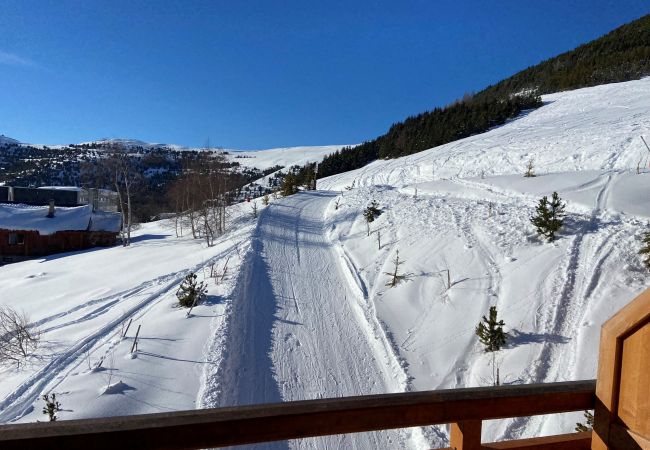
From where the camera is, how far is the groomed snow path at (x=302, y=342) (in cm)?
635

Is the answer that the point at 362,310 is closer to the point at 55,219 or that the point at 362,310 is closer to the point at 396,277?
the point at 396,277

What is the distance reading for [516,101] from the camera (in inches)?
1917

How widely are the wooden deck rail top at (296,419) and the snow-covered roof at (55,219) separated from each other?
3499 centimetres

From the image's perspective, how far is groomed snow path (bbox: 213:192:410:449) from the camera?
6.35 metres

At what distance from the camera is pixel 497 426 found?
5562 millimetres

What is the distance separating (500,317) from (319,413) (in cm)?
719

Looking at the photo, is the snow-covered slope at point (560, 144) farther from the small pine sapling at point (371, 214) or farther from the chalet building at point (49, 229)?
the chalet building at point (49, 229)

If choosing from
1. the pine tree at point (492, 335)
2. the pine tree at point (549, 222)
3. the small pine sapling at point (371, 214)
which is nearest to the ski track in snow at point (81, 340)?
the small pine sapling at point (371, 214)

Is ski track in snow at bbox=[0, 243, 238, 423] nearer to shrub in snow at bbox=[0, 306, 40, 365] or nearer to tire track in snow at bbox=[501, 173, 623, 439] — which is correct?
shrub in snow at bbox=[0, 306, 40, 365]

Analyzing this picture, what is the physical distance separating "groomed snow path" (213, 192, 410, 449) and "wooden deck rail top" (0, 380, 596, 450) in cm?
400

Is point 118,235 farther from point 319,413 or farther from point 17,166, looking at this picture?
point 17,166

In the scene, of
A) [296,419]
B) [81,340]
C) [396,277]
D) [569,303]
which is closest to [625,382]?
[296,419]

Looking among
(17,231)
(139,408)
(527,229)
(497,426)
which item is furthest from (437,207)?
(17,231)

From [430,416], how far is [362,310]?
7719mm
